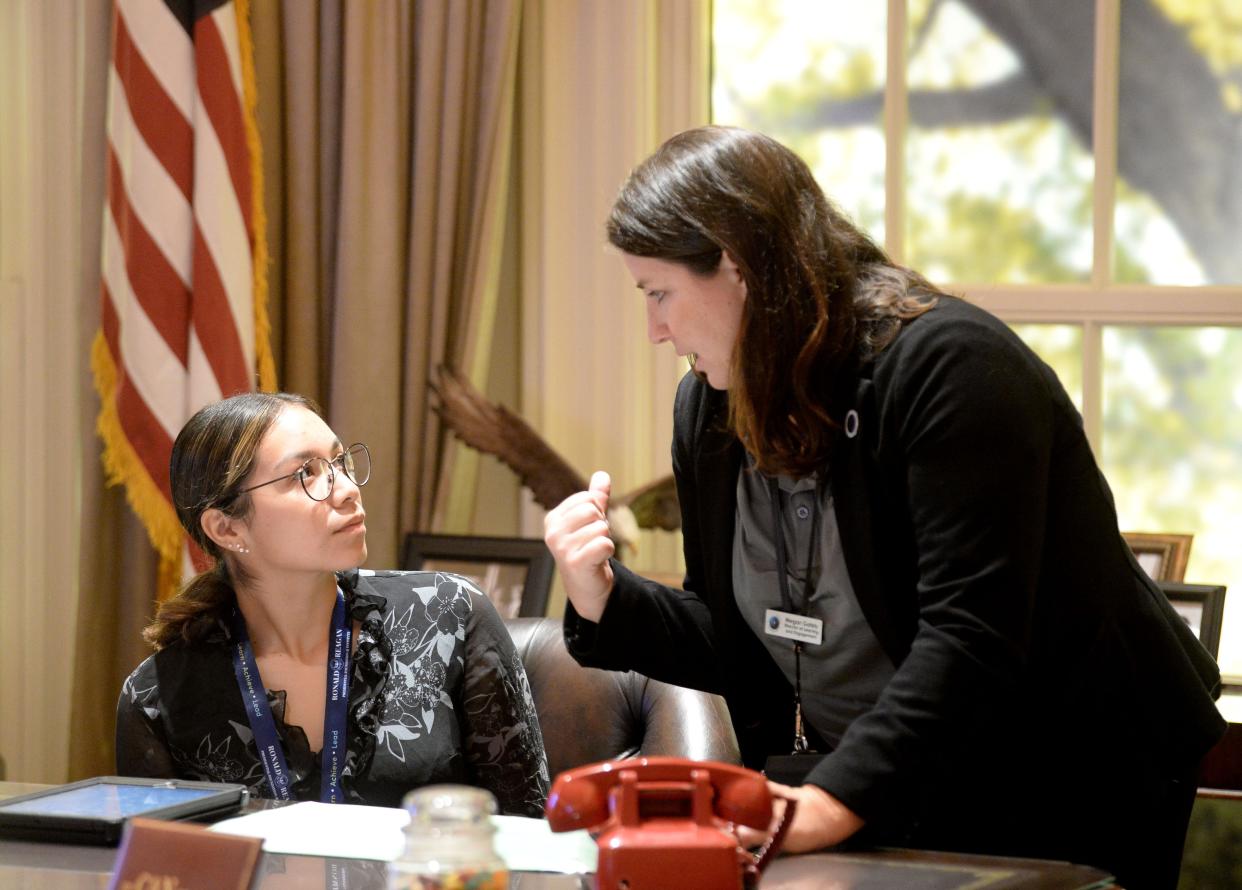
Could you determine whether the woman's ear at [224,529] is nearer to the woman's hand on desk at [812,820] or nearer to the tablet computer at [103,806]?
the tablet computer at [103,806]

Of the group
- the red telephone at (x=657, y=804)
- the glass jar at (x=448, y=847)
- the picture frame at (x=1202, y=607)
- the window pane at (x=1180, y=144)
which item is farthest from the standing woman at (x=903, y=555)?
the window pane at (x=1180, y=144)

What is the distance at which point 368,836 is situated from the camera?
4.35 feet

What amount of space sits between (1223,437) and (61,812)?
2.54 meters

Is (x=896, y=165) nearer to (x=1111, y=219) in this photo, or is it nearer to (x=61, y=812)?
(x=1111, y=219)

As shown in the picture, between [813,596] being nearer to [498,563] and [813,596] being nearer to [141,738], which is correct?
[141,738]

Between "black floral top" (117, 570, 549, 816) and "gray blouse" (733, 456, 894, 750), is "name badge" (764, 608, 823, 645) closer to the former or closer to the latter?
"gray blouse" (733, 456, 894, 750)

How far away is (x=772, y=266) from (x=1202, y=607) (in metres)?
1.65

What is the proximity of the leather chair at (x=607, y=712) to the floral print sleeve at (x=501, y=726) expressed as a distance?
0.38 feet

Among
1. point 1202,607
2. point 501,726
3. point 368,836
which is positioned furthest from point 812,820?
point 1202,607

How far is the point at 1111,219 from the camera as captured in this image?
3.06 m

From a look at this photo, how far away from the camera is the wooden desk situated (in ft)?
3.73

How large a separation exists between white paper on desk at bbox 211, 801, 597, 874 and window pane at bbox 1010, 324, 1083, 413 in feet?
6.83

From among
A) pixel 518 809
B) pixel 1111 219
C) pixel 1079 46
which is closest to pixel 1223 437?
pixel 1111 219

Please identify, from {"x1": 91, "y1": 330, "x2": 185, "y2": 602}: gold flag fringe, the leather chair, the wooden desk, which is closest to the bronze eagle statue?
{"x1": 91, "y1": 330, "x2": 185, "y2": 602}: gold flag fringe
